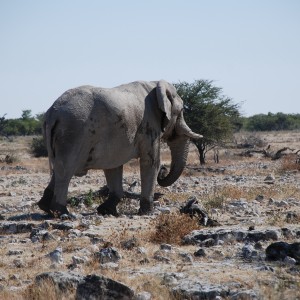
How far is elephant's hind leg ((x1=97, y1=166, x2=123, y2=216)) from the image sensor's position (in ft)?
48.5

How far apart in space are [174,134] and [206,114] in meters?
18.8

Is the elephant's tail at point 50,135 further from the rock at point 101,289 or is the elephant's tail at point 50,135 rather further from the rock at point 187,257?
the rock at point 101,289

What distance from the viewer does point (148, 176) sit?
601 inches

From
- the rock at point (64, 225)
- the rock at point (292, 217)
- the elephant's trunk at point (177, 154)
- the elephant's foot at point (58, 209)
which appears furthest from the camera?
the elephant's trunk at point (177, 154)

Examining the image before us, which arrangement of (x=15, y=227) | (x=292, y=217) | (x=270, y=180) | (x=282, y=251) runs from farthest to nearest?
(x=270, y=180)
(x=292, y=217)
(x=15, y=227)
(x=282, y=251)

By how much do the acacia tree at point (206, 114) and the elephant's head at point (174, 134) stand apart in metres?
17.3

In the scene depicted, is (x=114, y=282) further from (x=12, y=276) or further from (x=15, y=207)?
(x=15, y=207)

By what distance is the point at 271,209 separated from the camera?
14.7 m

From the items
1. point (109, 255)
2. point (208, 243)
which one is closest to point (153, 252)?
point (109, 255)

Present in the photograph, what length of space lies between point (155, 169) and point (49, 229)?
164 inches

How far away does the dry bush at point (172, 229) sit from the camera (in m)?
10.5

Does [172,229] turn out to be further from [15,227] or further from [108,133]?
[108,133]

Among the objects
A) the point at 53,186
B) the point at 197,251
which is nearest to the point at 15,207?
the point at 53,186

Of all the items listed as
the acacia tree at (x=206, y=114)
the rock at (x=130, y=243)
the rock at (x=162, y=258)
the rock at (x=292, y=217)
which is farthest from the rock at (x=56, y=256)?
the acacia tree at (x=206, y=114)
